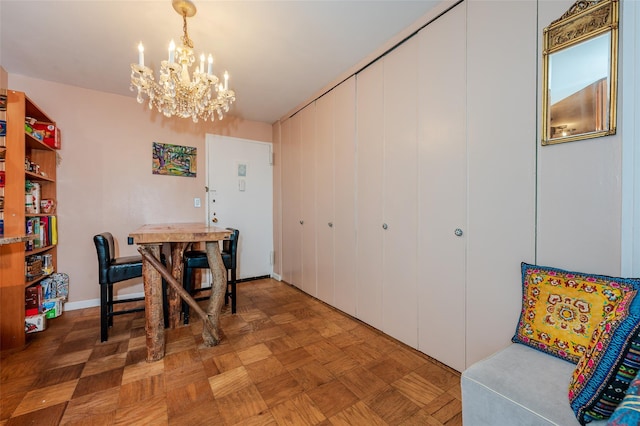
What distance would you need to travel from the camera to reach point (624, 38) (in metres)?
1.14

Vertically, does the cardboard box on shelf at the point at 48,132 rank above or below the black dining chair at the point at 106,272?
above

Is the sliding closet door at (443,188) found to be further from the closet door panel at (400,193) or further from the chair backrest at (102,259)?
the chair backrest at (102,259)

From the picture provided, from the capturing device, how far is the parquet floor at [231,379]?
1.42m

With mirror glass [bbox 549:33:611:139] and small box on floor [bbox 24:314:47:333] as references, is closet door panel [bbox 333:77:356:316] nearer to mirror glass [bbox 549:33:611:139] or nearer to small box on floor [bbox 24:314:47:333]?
mirror glass [bbox 549:33:611:139]

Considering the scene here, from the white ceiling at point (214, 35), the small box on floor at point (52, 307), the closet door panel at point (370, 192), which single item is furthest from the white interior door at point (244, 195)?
the closet door panel at point (370, 192)

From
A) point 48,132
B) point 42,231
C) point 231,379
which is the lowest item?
point 231,379

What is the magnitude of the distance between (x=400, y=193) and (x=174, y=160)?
2.92 metres

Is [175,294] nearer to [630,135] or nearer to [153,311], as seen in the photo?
[153,311]

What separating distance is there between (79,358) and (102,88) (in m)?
2.78

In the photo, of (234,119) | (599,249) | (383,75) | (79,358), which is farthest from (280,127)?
(599,249)

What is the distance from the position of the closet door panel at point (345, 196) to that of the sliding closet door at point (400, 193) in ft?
1.40

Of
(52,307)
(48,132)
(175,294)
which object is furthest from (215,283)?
(48,132)

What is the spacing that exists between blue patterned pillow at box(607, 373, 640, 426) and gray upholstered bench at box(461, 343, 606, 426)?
184 mm

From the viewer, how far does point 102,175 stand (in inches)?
121
